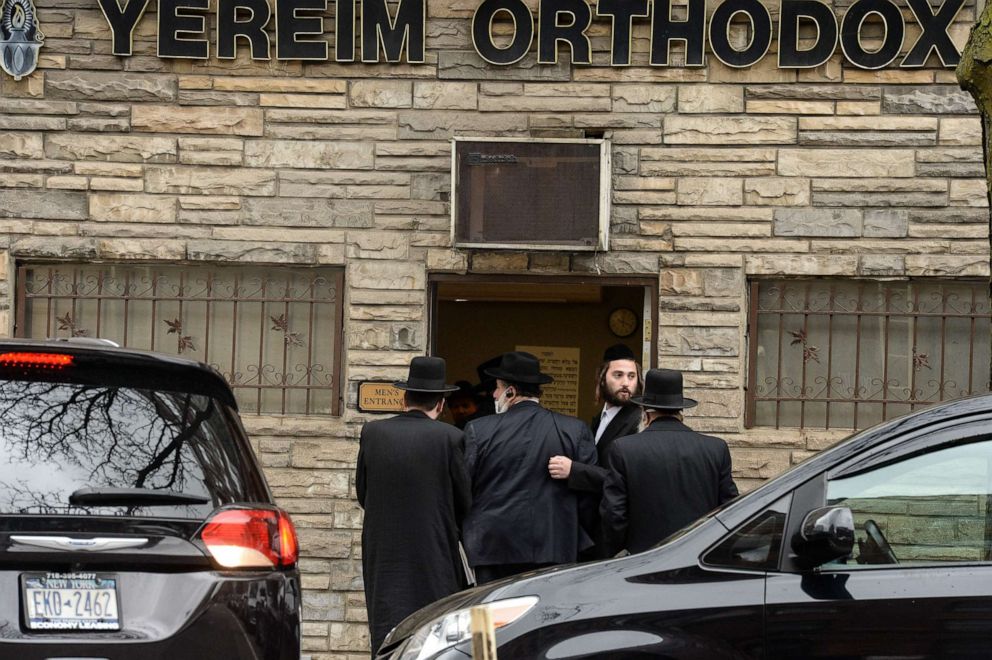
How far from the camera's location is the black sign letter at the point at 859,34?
807 centimetres

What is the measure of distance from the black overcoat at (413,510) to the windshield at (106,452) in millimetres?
2273

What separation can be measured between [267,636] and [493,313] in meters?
7.64

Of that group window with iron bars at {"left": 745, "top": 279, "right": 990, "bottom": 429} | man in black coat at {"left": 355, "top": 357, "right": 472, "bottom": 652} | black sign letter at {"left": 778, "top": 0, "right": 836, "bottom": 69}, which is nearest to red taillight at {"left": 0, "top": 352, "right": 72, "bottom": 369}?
man in black coat at {"left": 355, "top": 357, "right": 472, "bottom": 652}

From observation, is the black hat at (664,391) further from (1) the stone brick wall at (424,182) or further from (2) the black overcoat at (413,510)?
(1) the stone brick wall at (424,182)

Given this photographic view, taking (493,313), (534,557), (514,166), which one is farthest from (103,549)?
(493,313)

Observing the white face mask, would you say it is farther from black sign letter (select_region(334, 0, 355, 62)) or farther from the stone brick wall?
black sign letter (select_region(334, 0, 355, 62))

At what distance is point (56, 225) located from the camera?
8320mm

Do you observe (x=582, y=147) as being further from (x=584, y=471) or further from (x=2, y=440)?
(x=2, y=440)

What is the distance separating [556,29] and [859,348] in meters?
2.68

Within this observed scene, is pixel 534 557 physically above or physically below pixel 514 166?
below

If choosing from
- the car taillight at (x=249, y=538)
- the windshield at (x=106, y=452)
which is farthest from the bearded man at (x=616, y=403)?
the windshield at (x=106, y=452)

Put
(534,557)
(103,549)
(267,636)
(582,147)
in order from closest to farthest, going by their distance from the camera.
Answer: (103,549), (267,636), (534,557), (582,147)

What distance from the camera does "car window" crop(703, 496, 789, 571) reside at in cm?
409

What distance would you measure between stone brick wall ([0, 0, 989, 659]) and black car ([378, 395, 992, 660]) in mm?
3996
